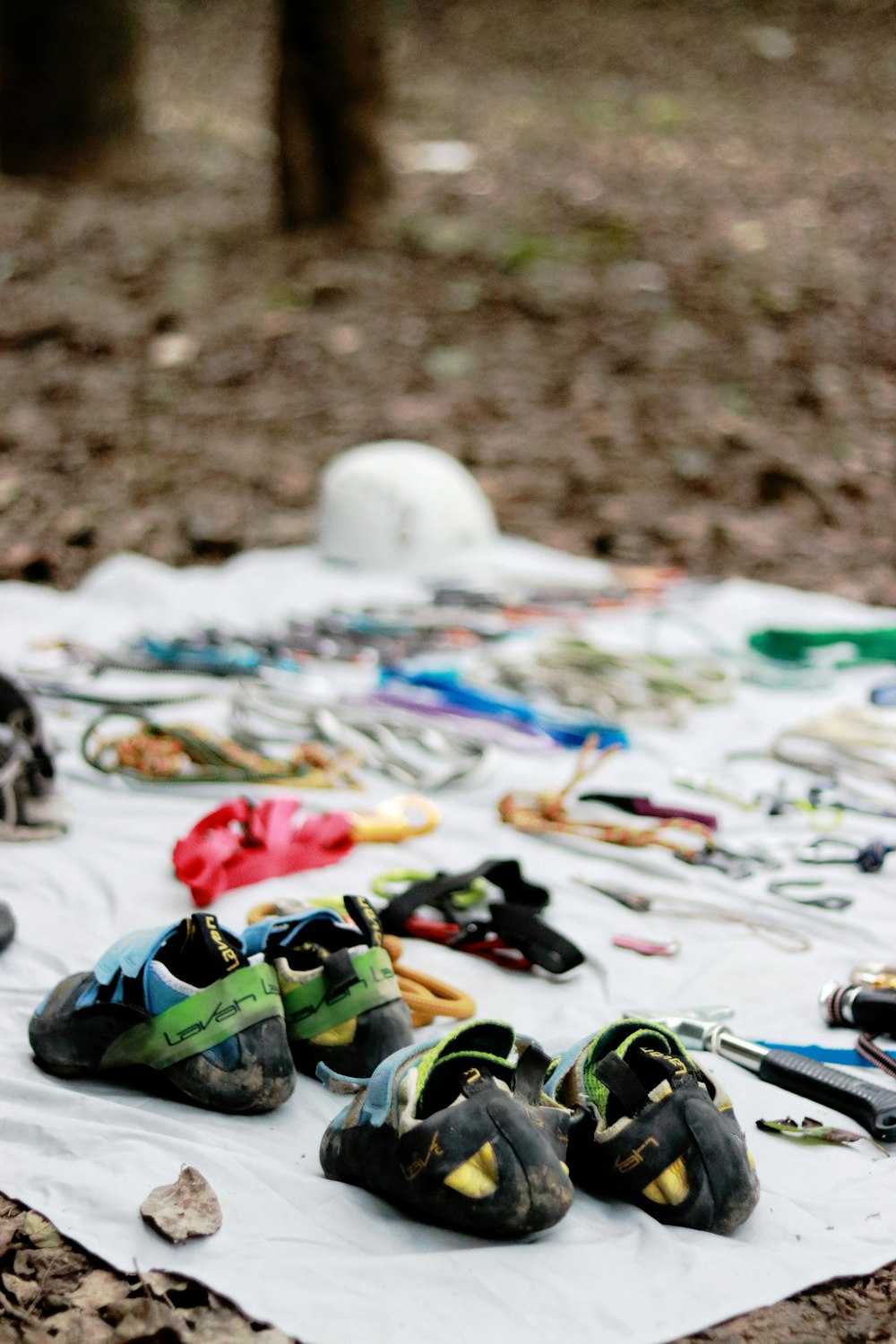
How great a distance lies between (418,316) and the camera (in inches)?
316

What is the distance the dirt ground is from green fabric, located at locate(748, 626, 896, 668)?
1284mm

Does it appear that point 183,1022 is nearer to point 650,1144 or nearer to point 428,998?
point 428,998

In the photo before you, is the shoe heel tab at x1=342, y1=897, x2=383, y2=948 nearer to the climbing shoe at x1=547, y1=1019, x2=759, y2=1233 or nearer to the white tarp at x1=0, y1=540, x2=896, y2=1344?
the white tarp at x1=0, y1=540, x2=896, y2=1344

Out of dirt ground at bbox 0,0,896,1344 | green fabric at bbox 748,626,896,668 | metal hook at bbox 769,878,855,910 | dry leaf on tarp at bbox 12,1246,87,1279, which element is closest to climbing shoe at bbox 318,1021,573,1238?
dry leaf on tarp at bbox 12,1246,87,1279

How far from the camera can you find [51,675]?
13.3 feet

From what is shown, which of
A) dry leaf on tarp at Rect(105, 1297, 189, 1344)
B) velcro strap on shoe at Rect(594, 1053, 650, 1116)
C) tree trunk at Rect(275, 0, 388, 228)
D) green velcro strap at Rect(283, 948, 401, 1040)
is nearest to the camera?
dry leaf on tarp at Rect(105, 1297, 189, 1344)

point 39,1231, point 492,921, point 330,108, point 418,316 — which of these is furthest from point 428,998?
point 330,108

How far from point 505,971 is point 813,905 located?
2.18 ft

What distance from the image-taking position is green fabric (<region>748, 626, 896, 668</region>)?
4.36m

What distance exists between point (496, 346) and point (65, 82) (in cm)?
374

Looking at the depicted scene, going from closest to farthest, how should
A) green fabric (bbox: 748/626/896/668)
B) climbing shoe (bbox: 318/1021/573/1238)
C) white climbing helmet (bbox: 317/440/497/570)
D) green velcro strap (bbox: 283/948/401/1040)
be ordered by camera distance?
climbing shoe (bbox: 318/1021/573/1238), green velcro strap (bbox: 283/948/401/1040), green fabric (bbox: 748/626/896/668), white climbing helmet (bbox: 317/440/497/570)

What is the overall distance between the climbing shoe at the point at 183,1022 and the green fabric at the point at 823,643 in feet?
9.14

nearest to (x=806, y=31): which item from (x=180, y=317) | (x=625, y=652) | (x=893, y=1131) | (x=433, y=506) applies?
(x=180, y=317)

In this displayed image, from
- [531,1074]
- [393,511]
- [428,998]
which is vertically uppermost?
[531,1074]
